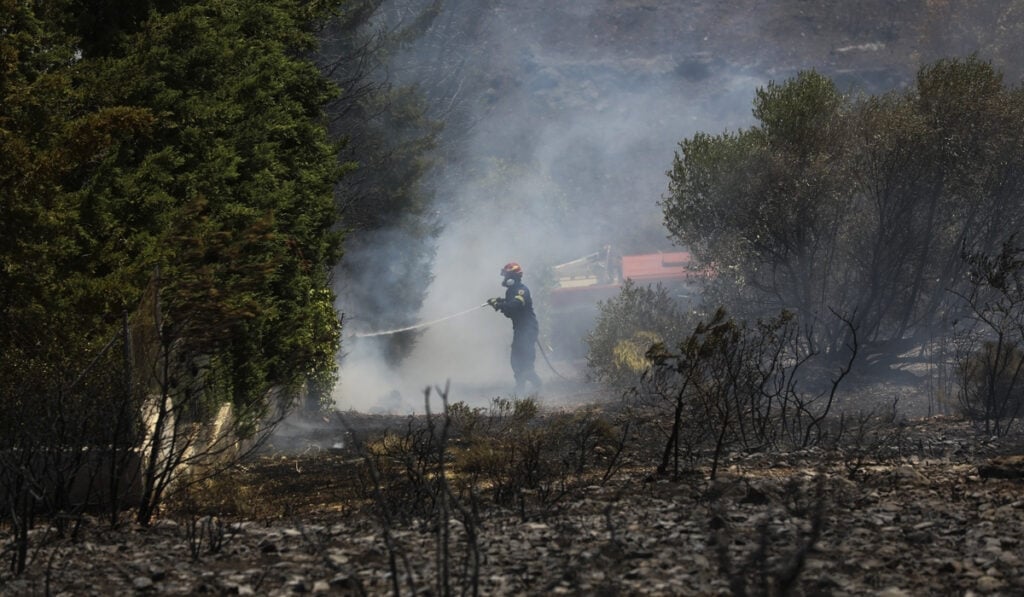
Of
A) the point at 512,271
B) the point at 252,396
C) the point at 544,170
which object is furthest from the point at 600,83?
the point at 252,396

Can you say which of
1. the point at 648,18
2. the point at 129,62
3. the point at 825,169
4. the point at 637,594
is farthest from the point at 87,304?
the point at 648,18

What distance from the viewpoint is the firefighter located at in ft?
87.4

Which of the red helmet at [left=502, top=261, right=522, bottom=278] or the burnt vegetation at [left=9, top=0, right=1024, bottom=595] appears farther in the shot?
the red helmet at [left=502, top=261, right=522, bottom=278]

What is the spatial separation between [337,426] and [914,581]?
12.3 metres

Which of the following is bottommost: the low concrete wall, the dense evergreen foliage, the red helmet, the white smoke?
the low concrete wall

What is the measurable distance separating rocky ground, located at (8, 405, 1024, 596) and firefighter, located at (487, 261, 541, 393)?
1802 centimetres

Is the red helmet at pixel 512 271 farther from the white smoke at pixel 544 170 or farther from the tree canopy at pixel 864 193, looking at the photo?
the white smoke at pixel 544 170

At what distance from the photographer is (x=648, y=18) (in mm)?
85188

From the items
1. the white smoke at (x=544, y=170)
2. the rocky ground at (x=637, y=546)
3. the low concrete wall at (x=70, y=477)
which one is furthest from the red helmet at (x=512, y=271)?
the low concrete wall at (x=70, y=477)

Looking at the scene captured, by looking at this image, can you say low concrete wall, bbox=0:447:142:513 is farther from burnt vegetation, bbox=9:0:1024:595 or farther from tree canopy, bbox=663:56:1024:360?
tree canopy, bbox=663:56:1024:360

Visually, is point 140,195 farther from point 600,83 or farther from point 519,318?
point 600,83

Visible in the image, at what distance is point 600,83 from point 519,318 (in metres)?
55.2

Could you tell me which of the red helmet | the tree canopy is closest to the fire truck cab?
the red helmet

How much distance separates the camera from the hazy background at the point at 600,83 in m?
55.1
